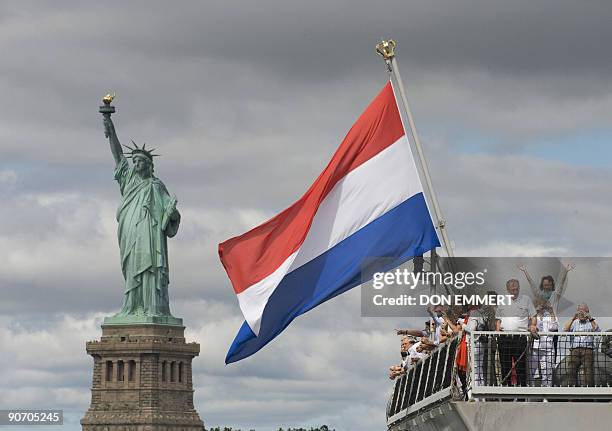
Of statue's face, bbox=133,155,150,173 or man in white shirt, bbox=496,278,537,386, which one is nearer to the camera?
man in white shirt, bbox=496,278,537,386

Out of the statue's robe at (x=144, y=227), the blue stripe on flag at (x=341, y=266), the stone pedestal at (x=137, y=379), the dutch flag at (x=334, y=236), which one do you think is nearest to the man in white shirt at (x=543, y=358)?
the blue stripe on flag at (x=341, y=266)

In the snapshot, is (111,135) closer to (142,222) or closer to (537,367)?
(142,222)

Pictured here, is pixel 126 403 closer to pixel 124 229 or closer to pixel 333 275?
pixel 124 229

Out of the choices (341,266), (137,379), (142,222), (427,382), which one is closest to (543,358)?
(427,382)

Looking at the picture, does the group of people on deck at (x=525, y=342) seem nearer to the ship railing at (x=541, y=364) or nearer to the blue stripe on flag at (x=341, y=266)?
the ship railing at (x=541, y=364)

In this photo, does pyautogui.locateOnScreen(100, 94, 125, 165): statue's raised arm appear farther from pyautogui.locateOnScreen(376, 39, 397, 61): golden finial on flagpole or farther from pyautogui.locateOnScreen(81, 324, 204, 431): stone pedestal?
pyautogui.locateOnScreen(376, 39, 397, 61): golden finial on flagpole

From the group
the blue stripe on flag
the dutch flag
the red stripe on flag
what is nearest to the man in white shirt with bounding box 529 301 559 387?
the blue stripe on flag

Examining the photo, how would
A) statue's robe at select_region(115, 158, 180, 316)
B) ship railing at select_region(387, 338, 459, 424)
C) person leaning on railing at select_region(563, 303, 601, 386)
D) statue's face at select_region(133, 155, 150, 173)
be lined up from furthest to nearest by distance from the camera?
statue's face at select_region(133, 155, 150, 173) < statue's robe at select_region(115, 158, 180, 316) < ship railing at select_region(387, 338, 459, 424) < person leaning on railing at select_region(563, 303, 601, 386)

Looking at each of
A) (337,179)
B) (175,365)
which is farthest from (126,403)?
(337,179)
